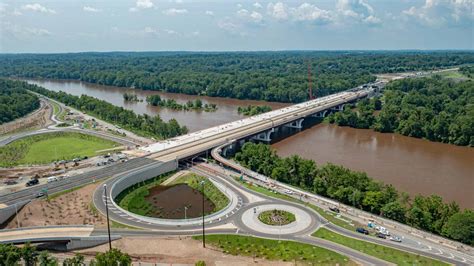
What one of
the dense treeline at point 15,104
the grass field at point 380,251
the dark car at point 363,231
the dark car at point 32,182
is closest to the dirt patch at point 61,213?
the dark car at point 32,182

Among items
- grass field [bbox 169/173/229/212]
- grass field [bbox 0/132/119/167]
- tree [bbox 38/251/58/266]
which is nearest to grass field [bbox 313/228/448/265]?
grass field [bbox 169/173/229/212]

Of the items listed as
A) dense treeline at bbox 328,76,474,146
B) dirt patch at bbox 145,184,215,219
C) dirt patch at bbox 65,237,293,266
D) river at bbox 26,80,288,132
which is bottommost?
Result: dirt patch at bbox 145,184,215,219

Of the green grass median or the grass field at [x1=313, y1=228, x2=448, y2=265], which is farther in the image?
the green grass median

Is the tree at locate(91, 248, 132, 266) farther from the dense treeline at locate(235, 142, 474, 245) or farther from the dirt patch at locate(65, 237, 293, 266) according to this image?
the dense treeline at locate(235, 142, 474, 245)

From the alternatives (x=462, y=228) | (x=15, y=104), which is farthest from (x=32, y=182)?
(x=15, y=104)

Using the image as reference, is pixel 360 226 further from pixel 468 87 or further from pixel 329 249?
pixel 468 87

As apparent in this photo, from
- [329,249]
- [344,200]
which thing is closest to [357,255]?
[329,249]
